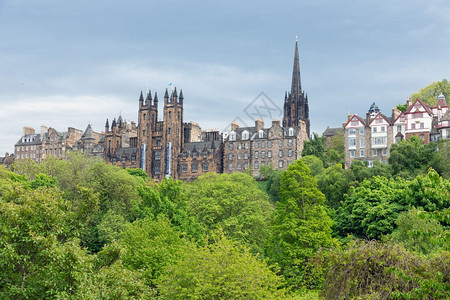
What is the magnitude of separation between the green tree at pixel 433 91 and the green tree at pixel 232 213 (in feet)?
203

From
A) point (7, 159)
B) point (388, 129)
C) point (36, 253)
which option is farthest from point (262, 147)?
point (36, 253)

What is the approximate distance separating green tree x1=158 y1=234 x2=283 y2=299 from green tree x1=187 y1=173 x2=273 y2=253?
15.0m

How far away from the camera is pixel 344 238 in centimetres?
4759

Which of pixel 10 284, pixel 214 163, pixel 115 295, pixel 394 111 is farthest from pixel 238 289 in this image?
pixel 214 163

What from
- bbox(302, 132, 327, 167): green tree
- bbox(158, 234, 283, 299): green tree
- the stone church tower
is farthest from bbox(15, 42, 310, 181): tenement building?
bbox(158, 234, 283, 299): green tree

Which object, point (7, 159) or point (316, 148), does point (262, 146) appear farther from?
point (7, 159)

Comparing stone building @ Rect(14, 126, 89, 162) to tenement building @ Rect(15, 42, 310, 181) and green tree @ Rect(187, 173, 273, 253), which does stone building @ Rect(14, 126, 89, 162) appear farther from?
green tree @ Rect(187, 173, 273, 253)

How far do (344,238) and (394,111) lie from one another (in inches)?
1855

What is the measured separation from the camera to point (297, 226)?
129ft

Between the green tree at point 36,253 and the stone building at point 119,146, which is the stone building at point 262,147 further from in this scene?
the green tree at point 36,253

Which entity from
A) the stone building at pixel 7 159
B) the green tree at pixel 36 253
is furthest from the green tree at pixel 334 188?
the stone building at pixel 7 159

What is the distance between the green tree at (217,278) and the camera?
2825cm

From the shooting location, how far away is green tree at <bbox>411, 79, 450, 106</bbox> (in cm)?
10494

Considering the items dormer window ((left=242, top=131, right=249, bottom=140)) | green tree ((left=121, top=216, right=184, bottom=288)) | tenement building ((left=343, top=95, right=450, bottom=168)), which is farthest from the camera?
dormer window ((left=242, top=131, right=249, bottom=140))
